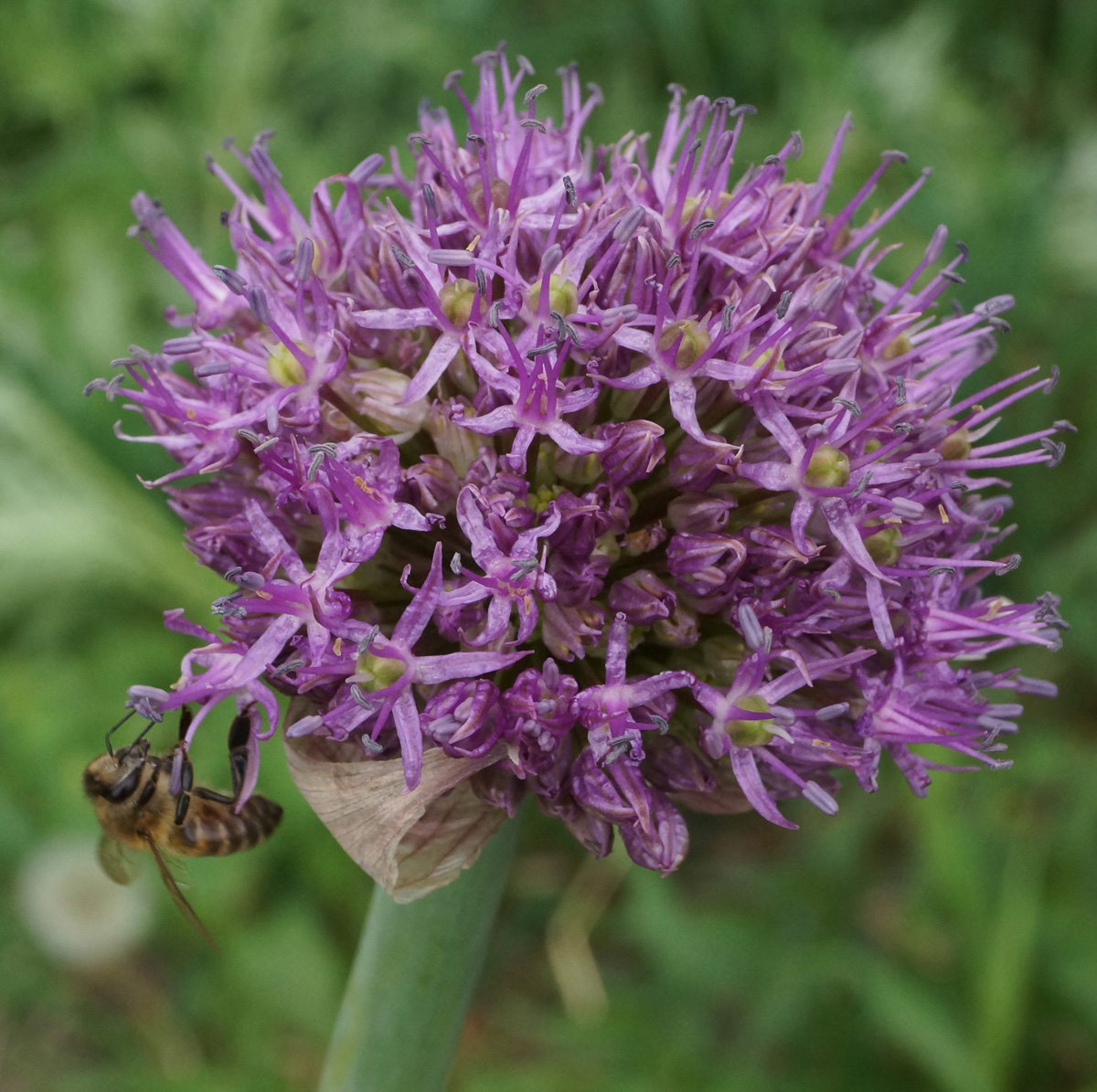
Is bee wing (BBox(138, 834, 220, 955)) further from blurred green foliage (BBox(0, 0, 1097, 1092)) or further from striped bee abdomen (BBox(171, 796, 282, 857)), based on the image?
blurred green foliage (BBox(0, 0, 1097, 1092))

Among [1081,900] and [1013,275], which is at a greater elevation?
[1013,275]

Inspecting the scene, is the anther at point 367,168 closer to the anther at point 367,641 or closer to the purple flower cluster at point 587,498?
the purple flower cluster at point 587,498

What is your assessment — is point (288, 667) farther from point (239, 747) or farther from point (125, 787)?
point (125, 787)

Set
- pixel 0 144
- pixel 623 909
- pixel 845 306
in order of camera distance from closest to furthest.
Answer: pixel 845 306
pixel 623 909
pixel 0 144

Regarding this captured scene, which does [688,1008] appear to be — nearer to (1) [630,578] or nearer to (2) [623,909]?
(2) [623,909]

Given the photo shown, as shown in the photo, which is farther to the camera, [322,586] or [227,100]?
[227,100]

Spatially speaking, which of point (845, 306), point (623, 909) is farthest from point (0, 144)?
point (845, 306)

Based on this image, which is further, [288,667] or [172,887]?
[172,887]

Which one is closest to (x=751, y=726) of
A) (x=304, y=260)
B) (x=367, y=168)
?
(x=304, y=260)
